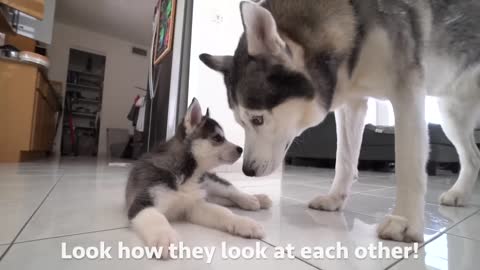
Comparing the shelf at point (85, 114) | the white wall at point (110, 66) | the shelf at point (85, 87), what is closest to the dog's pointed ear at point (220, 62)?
the white wall at point (110, 66)

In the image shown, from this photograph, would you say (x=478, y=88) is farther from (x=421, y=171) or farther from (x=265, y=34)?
(x=265, y=34)

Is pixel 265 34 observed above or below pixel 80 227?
above

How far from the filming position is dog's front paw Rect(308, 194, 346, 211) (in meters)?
1.21

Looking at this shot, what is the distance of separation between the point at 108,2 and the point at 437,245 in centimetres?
700

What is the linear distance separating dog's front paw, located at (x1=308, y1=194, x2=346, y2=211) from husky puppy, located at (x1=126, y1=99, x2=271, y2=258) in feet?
0.76

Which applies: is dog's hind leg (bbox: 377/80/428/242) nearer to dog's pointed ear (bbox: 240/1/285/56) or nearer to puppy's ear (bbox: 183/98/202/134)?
dog's pointed ear (bbox: 240/1/285/56)

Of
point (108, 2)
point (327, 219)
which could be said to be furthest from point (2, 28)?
point (327, 219)

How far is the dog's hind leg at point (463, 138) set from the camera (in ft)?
4.68

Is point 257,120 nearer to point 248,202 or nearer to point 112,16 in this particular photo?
point 248,202

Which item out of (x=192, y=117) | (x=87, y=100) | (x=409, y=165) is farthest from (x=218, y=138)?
(x=87, y=100)

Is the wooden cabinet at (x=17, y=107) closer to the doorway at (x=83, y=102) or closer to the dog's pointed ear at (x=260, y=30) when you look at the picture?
the dog's pointed ear at (x=260, y=30)

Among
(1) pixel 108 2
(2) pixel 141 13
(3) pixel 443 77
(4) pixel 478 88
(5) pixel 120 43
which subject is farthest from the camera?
(5) pixel 120 43

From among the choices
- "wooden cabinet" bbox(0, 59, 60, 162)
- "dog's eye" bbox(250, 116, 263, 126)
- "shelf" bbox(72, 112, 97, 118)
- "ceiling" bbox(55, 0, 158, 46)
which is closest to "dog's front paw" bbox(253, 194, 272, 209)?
"dog's eye" bbox(250, 116, 263, 126)

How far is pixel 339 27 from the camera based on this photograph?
3.16 feet
